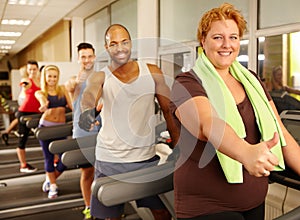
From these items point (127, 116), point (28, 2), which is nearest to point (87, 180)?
point (127, 116)

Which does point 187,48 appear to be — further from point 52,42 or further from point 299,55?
point 52,42

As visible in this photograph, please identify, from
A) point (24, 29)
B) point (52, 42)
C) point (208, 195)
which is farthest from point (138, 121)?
point (52, 42)

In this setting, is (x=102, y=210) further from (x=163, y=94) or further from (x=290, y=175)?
(x=290, y=175)

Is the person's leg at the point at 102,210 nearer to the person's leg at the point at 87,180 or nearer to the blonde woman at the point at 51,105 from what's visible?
the person's leg at the point at 87,180

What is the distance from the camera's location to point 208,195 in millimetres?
1191

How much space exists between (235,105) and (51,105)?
8.66ft

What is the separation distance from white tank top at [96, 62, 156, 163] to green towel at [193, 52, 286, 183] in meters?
0.55

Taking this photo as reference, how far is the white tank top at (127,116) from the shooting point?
1.72 m

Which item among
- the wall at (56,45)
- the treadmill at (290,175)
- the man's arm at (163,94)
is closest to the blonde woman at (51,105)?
the man's arm at (163,94)

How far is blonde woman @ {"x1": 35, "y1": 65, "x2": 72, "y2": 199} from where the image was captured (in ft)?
11.2

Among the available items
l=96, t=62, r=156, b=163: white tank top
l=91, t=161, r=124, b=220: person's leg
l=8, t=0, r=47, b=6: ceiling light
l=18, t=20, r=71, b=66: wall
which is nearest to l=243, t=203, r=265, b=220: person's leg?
→ l=96, t=62, r=156, b=163: white tank top

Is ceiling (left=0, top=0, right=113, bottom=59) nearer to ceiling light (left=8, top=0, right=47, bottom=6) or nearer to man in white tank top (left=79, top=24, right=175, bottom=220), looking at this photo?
ceiling light (left=8, top=0, right=47, bottom=6)

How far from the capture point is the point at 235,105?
1.15 m

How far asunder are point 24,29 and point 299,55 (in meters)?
6.90
